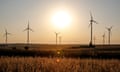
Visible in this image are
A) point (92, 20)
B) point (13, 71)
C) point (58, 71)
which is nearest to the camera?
point (58, 71)

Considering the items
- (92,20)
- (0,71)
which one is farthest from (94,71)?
(92,20)

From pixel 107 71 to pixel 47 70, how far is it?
336cm

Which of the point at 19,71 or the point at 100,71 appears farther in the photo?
the point at 100,71

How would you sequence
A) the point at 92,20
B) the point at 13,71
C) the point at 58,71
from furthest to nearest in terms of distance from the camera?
the point at 92,20, the point at 13,71, the point at 58,71

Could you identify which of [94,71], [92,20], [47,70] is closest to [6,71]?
[47,70]

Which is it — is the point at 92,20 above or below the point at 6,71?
above

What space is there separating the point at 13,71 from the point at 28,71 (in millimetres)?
1339

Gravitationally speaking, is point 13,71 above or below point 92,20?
below

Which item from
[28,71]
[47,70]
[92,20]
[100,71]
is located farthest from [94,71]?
[92,20]

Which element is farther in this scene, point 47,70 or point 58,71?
point 47,70

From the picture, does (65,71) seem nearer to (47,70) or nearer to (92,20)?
(47,70)

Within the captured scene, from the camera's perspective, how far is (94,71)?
17281 millimetres

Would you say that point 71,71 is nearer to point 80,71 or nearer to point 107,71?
point 80,71

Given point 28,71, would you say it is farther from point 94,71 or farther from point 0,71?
point 94,71
